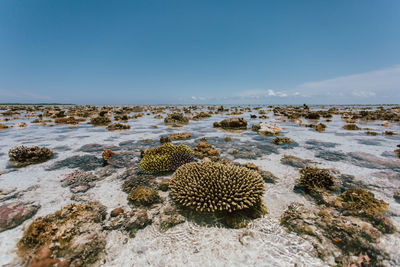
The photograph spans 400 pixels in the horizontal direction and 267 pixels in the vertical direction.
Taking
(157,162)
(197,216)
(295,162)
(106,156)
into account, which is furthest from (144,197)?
(295,162)

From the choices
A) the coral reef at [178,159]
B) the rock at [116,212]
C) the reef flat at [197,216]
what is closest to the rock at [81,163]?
the reef flat at [197,216]

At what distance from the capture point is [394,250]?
2.59 m

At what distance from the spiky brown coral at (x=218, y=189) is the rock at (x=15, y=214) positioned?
3175 millimetres

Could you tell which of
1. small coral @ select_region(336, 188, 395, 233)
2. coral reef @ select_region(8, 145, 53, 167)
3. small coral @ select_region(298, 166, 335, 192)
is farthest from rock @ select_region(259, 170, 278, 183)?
coral reef @ select_region(8, 145, 53, 167)

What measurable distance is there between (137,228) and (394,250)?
15.0 ft

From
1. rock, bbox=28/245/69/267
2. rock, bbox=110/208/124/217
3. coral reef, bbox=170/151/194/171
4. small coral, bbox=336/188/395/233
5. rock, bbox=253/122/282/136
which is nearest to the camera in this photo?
rock, bbox=28/245/69/267

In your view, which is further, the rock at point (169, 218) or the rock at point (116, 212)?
the rock at point (116, 212)

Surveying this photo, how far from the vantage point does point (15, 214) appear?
3.33 metres

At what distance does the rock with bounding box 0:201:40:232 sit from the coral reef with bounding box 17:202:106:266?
0.60 metres

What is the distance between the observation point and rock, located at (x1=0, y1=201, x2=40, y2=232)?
3125 millimetres

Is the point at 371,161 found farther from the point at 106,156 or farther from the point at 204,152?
the point at 106,156

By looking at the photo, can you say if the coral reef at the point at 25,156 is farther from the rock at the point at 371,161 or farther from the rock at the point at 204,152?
the rock at the point at 371,161

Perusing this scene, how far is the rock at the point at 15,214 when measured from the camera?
123 inches

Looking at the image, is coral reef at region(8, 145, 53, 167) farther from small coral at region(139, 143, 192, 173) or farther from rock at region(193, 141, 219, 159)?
rock at region(193, 141, 219, 159)
